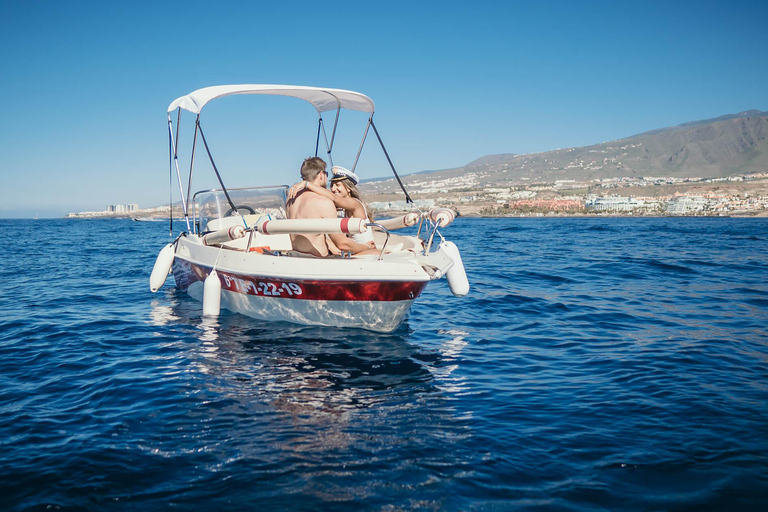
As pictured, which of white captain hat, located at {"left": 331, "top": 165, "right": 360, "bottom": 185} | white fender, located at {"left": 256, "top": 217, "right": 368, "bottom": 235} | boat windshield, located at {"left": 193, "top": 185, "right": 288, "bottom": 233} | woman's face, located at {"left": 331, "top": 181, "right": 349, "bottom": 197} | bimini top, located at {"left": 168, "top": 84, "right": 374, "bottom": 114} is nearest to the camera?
white fender, located at {"left": 256, "top": 217, "right": 368, "bottom": 235}

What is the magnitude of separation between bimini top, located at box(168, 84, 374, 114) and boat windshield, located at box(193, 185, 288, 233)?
2.07 meters

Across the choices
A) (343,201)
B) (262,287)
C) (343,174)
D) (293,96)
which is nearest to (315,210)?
(343,201)

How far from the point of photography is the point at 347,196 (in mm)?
8672

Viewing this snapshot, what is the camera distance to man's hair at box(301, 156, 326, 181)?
826 cm

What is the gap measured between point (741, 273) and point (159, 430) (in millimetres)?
16477

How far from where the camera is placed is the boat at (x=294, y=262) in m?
7.44

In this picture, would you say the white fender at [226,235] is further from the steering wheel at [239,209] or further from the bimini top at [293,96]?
the bimini top at [293,96]

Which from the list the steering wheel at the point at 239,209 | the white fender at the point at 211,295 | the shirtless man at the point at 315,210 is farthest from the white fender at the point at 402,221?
the steering wheel at the point at 239,209

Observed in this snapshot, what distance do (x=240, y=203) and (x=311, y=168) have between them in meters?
4.46

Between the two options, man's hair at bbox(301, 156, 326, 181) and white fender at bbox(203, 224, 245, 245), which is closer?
man's hair at bbox(301, 156, 326, 181)

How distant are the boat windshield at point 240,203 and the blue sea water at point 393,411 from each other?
2.52m

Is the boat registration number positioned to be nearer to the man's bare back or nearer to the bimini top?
the man's bare back

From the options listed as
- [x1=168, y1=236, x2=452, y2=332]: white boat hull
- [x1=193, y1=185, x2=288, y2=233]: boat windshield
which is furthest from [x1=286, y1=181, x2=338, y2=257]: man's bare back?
[x1=193, y1=185, x2=288, y2=233]: boat windshield

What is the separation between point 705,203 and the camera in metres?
81.8
